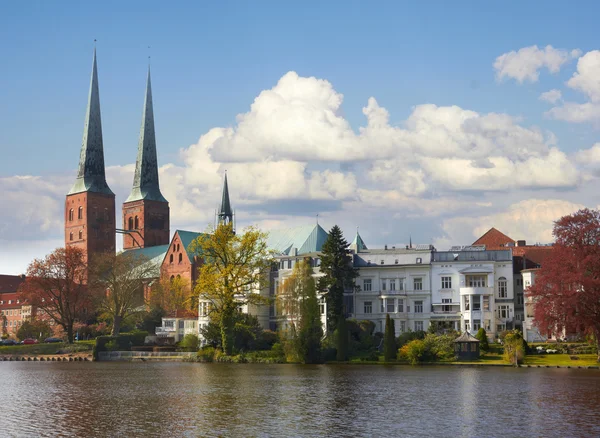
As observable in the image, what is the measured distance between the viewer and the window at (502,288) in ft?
332

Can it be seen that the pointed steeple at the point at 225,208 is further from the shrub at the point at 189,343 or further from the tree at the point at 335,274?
the tree at the point at 335,274

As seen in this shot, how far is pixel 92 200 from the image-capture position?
559 ft

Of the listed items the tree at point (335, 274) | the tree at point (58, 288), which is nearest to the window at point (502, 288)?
the tree at point (335, 274)

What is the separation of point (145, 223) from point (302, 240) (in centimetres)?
6246

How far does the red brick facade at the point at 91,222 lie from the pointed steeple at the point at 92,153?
159cm

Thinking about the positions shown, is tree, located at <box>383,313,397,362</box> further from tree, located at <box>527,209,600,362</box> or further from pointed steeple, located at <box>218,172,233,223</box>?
pointed steeple, located at <box>218,172,233,223</box>

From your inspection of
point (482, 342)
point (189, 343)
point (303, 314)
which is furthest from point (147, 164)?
point (482, 342)

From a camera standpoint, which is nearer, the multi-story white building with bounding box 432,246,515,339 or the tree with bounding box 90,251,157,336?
the multi-story white building with bounding box 432,246,515,339

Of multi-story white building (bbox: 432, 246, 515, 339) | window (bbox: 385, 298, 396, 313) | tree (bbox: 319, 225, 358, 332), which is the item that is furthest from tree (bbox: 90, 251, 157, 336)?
multi-story white building (bbox: 432, 246, 515, 339)

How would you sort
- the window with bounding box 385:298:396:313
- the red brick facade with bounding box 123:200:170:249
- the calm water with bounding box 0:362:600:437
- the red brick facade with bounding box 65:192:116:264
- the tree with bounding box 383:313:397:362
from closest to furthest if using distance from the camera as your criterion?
1. the calm water with bounding box 0:362:600:437
2. the tree with bounding box 383:313:397:362
3. the window with bounding box 385:298:396:313
4. the red brick facade with bounding box 65:192:116:264
5. the red brick facade with bounding box 123:200:170:249

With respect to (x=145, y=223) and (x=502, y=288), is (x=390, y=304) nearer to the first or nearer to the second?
(x=502, y=288)

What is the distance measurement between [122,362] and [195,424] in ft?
200

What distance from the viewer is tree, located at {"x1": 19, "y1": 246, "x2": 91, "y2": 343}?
117 m

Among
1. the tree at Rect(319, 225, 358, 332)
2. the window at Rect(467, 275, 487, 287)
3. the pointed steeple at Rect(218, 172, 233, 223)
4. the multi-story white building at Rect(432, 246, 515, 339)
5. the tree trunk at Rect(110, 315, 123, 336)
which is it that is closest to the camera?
the tree at Rect(319, 225, 358, 332)
